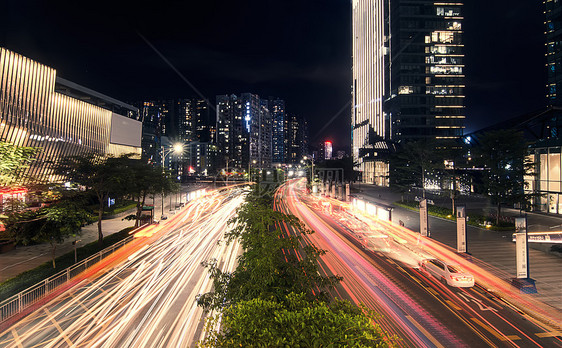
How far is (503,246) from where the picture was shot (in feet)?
72.3

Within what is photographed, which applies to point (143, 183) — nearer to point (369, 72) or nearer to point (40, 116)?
point (40, 116)

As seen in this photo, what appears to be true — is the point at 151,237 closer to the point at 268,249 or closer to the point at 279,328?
the point at 268,249

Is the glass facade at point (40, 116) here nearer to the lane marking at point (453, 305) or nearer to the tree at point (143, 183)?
the tree at point (143, 183)

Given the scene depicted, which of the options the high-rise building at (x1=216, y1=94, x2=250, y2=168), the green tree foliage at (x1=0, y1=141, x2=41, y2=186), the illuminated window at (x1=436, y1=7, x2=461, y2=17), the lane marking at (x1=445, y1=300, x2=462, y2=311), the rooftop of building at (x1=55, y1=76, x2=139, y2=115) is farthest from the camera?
the high-rise building at (x1=216, y1=94, x2=250, y2=168)

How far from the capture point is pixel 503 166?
29.0m

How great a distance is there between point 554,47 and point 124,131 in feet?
292

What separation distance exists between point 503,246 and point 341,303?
24039mm

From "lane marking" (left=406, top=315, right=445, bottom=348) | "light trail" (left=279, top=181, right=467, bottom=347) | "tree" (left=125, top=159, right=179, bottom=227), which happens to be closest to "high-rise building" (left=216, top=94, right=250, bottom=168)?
"tree" (left=125, top=159, right=179, bottom=227)

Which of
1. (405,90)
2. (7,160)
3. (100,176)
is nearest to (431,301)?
(7,160)

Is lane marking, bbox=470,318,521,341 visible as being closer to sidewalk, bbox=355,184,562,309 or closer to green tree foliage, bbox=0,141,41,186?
sidewalk, bbox=355,184,562,309

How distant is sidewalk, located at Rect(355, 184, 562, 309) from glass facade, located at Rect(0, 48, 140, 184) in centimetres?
3981

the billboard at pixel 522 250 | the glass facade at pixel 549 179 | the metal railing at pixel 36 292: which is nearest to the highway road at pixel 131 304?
the metal railing at pixel 36 292

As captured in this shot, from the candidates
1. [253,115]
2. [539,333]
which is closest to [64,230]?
[539,333]

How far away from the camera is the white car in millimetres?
14945
